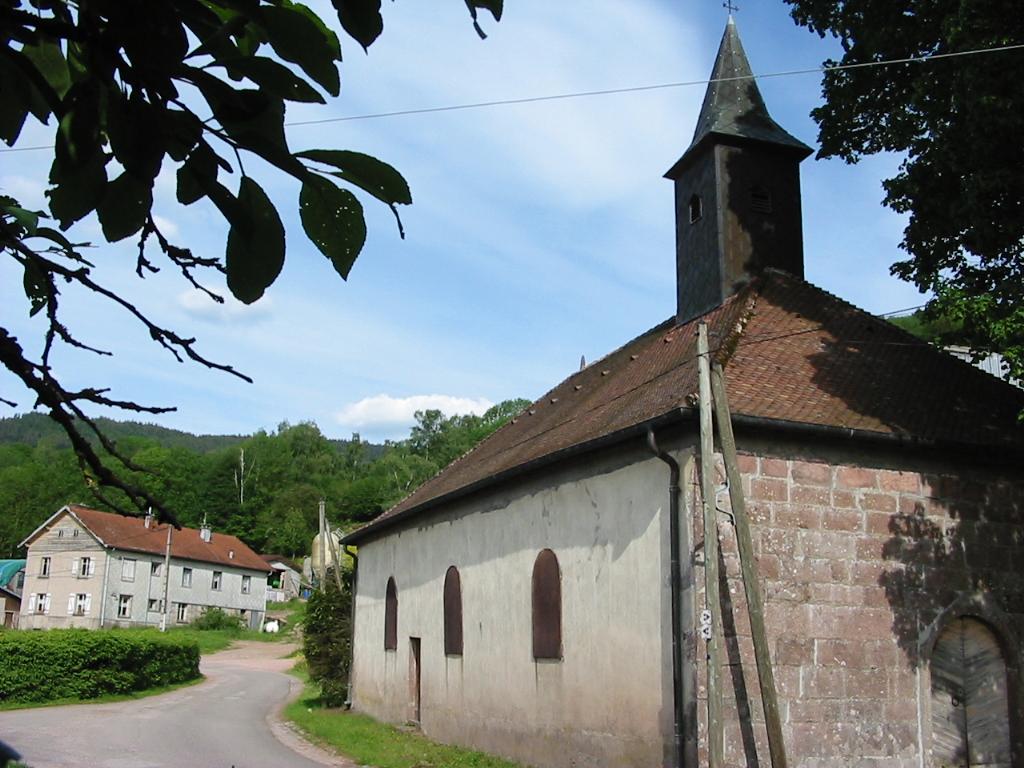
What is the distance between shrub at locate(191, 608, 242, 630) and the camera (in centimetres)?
5850

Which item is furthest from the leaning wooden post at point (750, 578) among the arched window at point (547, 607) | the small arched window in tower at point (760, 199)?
the small arched window in tower at point (760, 199)

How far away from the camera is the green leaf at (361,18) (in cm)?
143

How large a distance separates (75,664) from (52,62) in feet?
96.1

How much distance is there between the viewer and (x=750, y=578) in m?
10.6

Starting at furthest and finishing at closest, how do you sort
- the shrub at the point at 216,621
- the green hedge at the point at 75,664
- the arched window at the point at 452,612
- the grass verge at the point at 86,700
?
the shrub at the point at 216,621
the green hedge at the point at 75,664
the grass verge at the point at 86,700
the arched window at the point at 452,612

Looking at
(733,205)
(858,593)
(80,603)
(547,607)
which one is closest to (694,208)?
(733,205)

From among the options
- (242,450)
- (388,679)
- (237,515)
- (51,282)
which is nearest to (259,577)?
(237,515)

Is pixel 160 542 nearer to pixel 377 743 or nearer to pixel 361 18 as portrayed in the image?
pixel 377 743

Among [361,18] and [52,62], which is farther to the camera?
[52,62]

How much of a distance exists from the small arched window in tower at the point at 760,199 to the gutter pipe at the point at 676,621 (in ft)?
21.7

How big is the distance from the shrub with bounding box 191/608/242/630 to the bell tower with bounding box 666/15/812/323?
48.1m

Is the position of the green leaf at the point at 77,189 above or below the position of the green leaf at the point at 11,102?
below

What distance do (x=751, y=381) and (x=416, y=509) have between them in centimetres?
901

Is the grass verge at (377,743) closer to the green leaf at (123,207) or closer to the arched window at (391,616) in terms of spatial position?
the arched window at (391,616)
